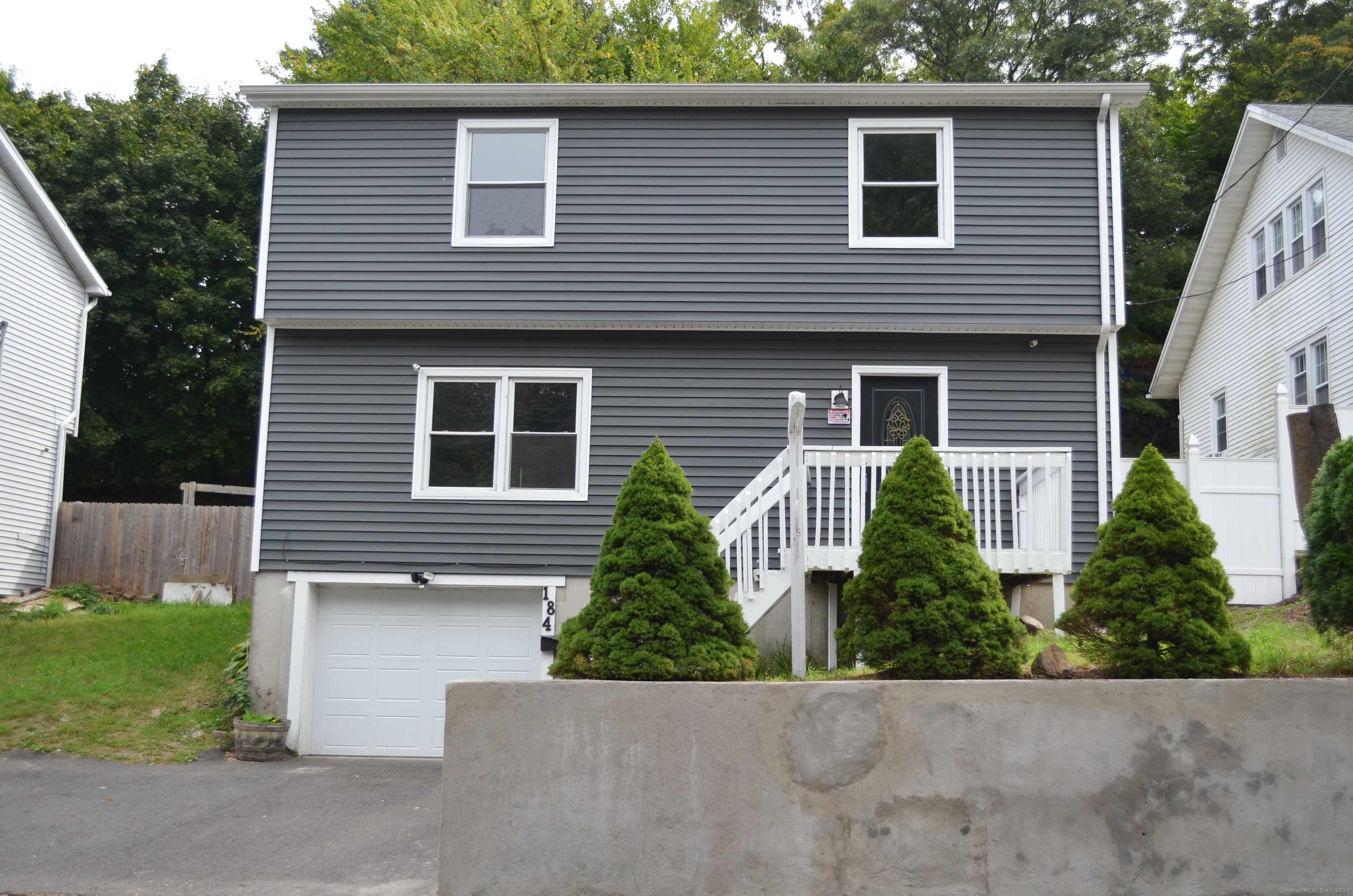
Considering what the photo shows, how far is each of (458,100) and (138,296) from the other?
15.4 meters

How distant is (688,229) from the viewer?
12031 millimetres

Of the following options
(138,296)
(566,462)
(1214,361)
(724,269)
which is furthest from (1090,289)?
(138,296)

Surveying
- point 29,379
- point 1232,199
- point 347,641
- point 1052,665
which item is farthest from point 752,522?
point 29,379

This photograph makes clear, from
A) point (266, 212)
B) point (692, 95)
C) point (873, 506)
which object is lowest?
point (873, 506)

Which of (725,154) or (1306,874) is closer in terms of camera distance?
(1306,874)

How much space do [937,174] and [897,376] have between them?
7.69ft

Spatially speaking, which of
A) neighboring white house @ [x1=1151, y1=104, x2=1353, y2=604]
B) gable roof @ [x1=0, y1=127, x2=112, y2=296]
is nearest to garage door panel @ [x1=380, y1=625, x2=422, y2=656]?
neighboring white house @ [x1=1151, y1=104, x2=1353, y2=604]

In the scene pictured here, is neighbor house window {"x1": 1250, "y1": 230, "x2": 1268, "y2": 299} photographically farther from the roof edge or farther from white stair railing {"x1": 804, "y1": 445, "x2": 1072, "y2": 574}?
white stair railing {"x1": 804, "y1": 445, "x2": 1072, "y2": 574}

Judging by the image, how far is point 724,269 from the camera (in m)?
11.9

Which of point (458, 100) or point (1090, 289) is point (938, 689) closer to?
point (1090, 289)

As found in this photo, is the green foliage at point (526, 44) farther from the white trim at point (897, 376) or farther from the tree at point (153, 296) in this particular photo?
the white trim at point (897, 376)

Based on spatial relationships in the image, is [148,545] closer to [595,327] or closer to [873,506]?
[595,327]

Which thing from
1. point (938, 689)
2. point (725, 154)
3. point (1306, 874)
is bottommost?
point (1306, 874)

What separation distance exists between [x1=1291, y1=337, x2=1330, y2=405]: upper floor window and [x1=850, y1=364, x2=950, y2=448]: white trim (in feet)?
25.3
